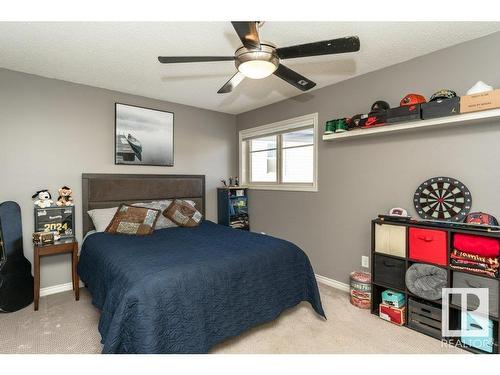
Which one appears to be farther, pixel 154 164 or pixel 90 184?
pixel 154 164

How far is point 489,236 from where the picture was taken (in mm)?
1878

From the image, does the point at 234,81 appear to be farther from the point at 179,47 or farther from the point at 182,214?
the point at 182,214

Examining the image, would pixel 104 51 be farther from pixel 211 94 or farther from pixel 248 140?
pixel 248 140

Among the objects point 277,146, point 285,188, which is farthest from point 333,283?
point 277,146

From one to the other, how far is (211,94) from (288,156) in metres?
1.39

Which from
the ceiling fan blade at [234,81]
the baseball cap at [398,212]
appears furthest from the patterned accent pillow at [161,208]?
the baseball cap at [398,212]

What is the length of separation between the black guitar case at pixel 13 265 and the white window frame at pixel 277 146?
2948 millimetres

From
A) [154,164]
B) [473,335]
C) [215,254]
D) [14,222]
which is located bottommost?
[473,335]

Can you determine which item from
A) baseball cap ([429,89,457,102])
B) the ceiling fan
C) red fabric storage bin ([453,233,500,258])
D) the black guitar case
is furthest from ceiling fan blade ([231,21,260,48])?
the black guitar case

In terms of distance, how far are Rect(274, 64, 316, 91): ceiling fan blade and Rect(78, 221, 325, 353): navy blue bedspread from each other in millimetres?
1399

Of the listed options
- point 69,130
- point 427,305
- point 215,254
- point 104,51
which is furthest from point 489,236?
point 69,130

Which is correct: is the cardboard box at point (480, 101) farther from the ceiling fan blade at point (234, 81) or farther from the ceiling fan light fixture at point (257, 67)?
the ceiling fan blade at point (234, 81)

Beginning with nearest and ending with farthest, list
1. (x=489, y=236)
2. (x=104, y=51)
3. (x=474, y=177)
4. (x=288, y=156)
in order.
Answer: (x=489, y=236), (x=474, y=177), (x=104, y=51), (x=288, y=156)

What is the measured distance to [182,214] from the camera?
3418 millimetres
